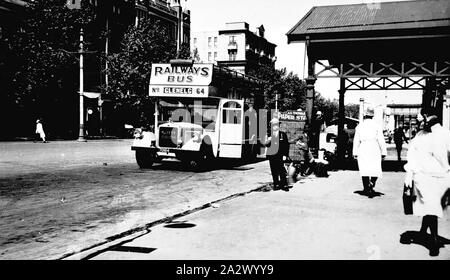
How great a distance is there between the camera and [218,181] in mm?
13500

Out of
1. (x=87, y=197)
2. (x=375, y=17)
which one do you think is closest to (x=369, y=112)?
(x=87, y=197)

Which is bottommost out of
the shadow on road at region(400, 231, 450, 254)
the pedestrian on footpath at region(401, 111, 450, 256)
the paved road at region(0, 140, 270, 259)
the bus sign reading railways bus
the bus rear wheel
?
the paved road at region(0, 140, 270, 259)

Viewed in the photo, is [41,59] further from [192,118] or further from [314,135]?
[314,135]

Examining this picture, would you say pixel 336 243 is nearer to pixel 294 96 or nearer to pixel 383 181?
pixel 383 181

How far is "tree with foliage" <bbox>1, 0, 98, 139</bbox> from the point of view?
3419cm

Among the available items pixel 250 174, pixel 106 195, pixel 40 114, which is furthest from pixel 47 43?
pixel 106 195

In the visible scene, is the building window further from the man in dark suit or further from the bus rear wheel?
the man in dark suit

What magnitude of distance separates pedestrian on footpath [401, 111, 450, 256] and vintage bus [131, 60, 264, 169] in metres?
9.99

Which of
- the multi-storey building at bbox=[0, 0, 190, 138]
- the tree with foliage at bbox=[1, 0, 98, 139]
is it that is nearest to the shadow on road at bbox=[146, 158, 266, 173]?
the tree with foliage at bbox=[1, 0, 98, 139]

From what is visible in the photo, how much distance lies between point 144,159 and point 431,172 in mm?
12348

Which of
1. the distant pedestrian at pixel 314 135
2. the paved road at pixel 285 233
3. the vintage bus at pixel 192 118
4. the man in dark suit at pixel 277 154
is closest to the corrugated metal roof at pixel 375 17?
the distant pedestrian at pixel 314 135

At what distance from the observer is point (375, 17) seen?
17.9m

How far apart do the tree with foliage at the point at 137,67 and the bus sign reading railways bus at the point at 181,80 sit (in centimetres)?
2939

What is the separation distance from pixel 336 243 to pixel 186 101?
11079mm
